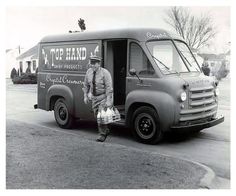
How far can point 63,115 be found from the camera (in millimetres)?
10398

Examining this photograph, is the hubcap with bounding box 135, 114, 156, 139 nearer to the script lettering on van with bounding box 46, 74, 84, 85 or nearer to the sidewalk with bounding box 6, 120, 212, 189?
the sidewalk with bounding box 6, 120, 212, 189

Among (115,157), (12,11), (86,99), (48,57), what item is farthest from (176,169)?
(48,57)

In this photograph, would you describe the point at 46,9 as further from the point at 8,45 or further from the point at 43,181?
the point at 43,181

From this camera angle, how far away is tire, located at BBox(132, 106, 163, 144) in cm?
841

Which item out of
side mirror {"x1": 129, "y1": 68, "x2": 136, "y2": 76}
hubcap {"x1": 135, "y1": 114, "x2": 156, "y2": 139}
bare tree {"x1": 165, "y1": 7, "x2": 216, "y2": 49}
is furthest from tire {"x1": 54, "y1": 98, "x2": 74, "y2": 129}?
bare tree {"x1": 165, "y1": 7, "x2": 216, "y2": 49}

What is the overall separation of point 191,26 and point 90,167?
388 cm

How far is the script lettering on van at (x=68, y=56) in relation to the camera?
31.4 feet

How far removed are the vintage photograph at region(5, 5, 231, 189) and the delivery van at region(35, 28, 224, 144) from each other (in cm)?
2

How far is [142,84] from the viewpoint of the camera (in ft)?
28.3

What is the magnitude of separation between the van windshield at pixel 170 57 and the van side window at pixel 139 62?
0.60ft

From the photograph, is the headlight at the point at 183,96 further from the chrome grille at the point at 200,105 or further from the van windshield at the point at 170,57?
the van windshield at the point at 170,57

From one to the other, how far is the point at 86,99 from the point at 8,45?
197 cm

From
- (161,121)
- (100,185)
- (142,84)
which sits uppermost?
(142,84)

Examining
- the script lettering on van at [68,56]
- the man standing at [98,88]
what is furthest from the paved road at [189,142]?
the script lettering on van at [68,56]
